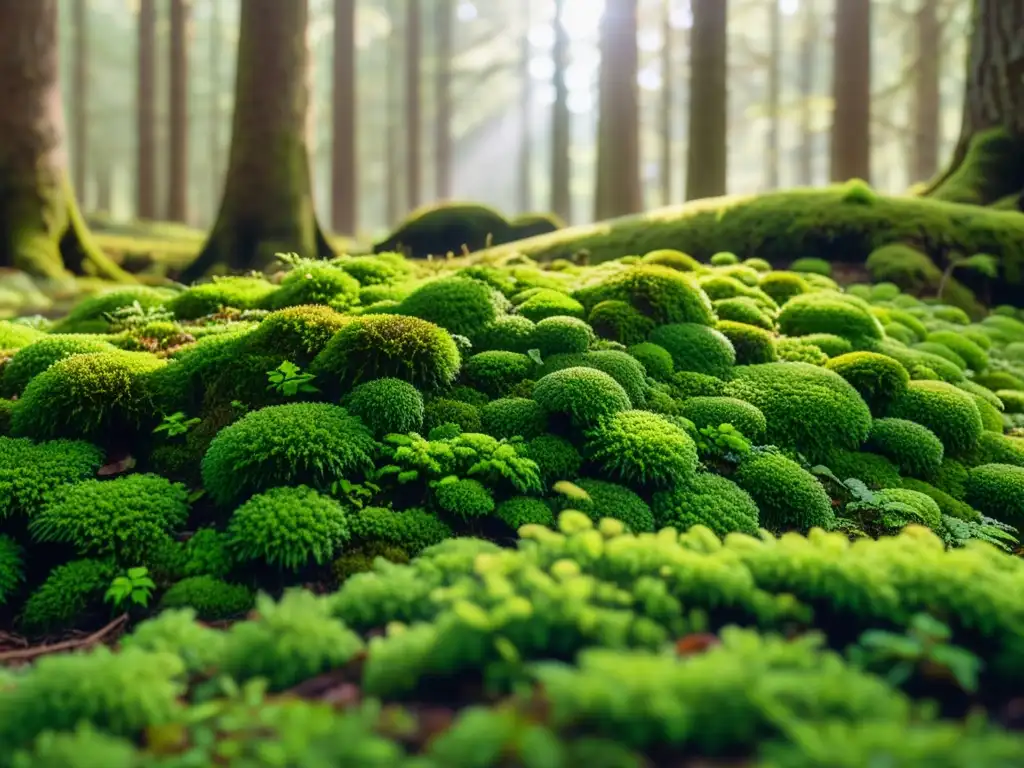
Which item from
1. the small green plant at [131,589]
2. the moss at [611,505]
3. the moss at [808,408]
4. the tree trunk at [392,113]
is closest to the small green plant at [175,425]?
the small green plant at [131,589]

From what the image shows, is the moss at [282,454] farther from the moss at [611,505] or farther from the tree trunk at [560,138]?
the tree trunk at [560,138]

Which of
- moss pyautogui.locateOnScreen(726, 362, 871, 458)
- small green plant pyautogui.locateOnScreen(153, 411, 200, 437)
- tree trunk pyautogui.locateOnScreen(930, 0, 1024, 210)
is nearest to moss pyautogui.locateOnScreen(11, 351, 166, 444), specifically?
small green plant pyautogui.locateOnScreen(153, 411, 200, 437)

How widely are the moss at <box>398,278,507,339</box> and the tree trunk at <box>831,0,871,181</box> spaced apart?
10.1m

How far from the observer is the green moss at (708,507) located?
12.7ft

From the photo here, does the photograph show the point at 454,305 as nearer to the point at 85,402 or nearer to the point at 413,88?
the point at 85,402

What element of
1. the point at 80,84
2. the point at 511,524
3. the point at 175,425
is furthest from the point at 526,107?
the point at 511,524

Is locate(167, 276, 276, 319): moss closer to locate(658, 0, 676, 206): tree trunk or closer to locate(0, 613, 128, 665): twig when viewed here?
locate(0, 613, 128, 665): twig

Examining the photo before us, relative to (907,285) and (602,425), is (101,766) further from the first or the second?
(907,285)

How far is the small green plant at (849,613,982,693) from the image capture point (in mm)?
1855

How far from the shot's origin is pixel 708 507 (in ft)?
12.9

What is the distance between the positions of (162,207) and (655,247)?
24.9 m

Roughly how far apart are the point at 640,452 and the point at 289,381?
185 centimetres

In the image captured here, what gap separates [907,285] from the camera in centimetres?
843

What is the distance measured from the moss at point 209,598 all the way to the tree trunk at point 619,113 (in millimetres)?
12532
